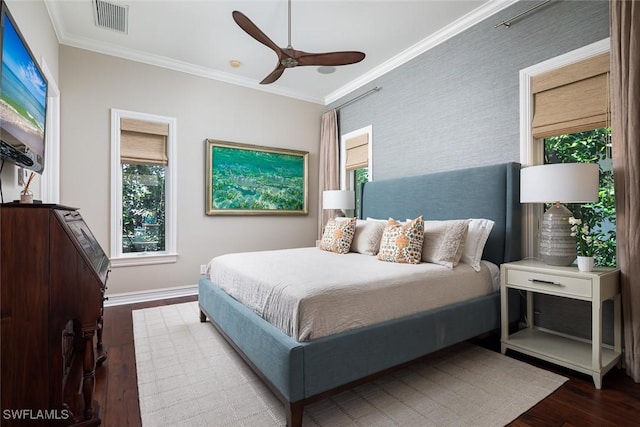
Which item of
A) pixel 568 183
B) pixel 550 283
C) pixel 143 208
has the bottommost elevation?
pixel 550 283

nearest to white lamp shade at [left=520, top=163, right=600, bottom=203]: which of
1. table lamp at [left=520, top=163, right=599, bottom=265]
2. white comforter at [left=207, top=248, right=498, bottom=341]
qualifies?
table lamp at [left=520, top=163, right=599, bottom=265]

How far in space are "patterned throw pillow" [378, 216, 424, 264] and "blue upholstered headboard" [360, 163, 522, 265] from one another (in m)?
0.62

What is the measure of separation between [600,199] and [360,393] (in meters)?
2.24

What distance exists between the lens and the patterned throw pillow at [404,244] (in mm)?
2506

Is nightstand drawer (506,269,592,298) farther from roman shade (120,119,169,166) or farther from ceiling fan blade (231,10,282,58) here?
roman shade (120,119,169,166)

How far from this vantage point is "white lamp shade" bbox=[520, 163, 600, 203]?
6.61 feet

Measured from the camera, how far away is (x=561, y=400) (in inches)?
69.5

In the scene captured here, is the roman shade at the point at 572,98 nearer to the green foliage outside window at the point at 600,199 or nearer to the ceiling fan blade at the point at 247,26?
the green foliage outside window at the point at 600,199

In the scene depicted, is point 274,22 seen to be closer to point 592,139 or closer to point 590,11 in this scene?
point 590,11

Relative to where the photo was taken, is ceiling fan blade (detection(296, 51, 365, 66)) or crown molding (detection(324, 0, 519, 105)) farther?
crown molding (detection(324, 0, 519, 105))

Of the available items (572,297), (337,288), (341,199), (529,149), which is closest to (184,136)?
(341,199)

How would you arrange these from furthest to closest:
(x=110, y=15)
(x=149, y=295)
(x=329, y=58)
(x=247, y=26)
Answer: (x=149, y=295) < (x=110, y=15) < (x=329, y=58) < (x=247, y=26)

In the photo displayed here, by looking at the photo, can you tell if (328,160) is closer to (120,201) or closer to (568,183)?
(120,201)

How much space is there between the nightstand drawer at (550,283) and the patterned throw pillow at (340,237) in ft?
4.67
